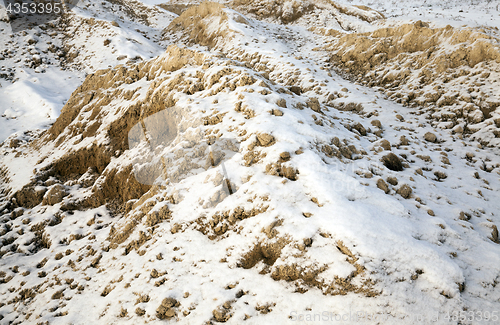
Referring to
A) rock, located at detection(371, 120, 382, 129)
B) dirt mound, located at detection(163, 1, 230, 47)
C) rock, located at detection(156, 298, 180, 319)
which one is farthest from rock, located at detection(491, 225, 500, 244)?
dirt mound, located at detection(163, 1, 230, 47)

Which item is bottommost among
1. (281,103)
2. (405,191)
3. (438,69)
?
(405,191)

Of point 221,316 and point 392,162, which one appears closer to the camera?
point 221,316

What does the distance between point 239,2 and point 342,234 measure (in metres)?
32.7

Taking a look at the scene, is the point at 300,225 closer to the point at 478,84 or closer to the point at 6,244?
the point at 6,244

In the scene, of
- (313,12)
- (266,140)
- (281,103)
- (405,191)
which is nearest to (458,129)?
(405,191)

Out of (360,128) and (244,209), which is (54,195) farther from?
(360,128)

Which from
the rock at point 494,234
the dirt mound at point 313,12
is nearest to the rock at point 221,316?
the rock at point 494,234

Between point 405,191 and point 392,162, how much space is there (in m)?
1.20

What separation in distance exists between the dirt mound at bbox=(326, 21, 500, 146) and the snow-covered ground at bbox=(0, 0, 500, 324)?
180 millimetres

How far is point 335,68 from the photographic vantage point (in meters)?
12.7

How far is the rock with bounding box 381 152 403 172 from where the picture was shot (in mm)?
5336

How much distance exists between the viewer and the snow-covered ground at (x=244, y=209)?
2914mm

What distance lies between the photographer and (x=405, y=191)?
4387 mm

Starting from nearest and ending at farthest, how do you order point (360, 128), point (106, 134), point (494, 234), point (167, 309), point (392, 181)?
point (167, 309) < point (494, 234) < point (392, 181) < point (360, 128) < point (106, 134)
